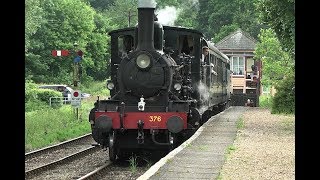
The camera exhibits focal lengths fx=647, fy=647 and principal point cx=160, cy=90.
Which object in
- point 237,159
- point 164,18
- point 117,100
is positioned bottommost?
point 237,159

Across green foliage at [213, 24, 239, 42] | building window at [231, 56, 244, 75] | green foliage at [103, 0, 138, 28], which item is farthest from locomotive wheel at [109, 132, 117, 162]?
green foliage at [103, 0, 138, 28]

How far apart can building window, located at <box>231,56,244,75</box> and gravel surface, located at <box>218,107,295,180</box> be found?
116 feet

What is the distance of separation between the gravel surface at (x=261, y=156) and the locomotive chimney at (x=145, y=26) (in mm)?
3048

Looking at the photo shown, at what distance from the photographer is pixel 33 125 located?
22969mm

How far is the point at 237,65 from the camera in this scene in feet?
184

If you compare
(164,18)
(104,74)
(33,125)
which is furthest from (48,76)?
(33,125)

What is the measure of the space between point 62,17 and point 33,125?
3958cm

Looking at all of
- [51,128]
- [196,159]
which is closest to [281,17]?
[196,159]

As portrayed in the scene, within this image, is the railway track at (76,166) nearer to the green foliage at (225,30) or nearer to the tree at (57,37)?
the tree at (57,37)

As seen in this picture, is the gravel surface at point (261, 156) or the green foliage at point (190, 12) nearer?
the gravel surface at point (261, 156)

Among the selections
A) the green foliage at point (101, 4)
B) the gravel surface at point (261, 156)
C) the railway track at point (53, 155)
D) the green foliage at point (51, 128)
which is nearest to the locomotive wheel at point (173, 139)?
the gravel surface at point (261, 156)

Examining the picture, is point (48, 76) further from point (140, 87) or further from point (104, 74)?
point (140, 87)

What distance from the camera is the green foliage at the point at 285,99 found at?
3038cm
